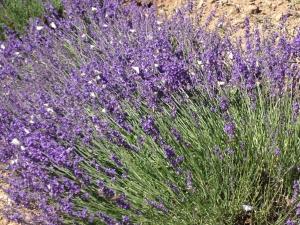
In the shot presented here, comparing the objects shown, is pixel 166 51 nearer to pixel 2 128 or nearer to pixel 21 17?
pixel 2 128

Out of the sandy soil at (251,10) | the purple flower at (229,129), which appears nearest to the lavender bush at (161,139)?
the purple flower at (229,129)

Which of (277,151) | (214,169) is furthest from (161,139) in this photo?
(277,151)

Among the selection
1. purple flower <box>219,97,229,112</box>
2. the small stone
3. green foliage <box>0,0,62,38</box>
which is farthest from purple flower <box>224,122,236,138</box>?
green foliage <box>0,0,62,38</box>

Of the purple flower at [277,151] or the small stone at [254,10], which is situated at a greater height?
the small stone at [254,10]

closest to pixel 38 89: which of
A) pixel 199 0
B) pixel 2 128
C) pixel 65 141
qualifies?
pixel 2 128

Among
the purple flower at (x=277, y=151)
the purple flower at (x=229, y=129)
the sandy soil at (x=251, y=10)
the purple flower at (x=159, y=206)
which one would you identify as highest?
the purple flower at (x=229, y=129)

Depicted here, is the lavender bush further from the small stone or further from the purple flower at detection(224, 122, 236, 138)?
the small stone

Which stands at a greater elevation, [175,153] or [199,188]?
[175,153]

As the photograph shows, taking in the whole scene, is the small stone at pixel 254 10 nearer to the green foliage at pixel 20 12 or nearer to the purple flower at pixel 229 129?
the green foliage at pixel 20 12

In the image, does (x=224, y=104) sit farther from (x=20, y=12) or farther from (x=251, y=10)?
(x=20, y=12)
